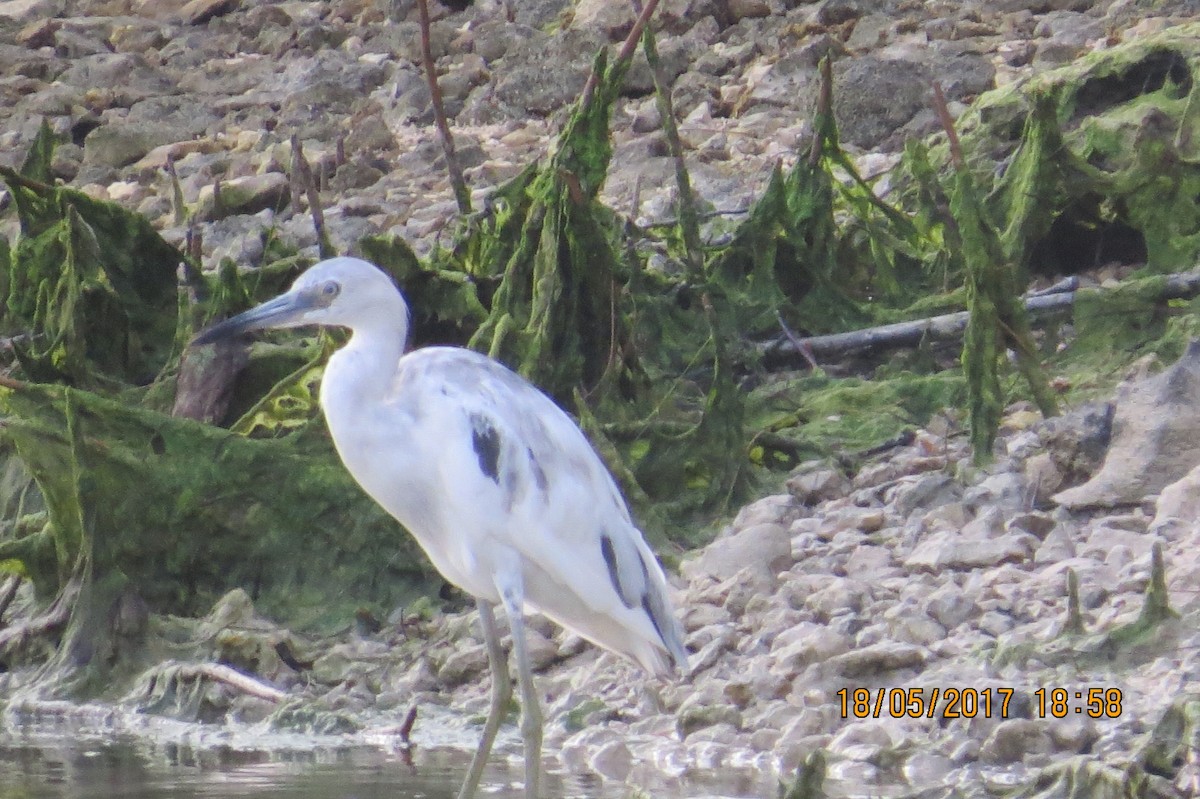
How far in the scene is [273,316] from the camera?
6410 millimetres

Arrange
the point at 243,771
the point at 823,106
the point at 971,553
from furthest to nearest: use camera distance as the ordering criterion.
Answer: the point at 823,106
the point at 971,553
the point at 243,771

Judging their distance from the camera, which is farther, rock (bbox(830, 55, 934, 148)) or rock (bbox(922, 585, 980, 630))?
rock (bbox(830, 55, 934, 148))

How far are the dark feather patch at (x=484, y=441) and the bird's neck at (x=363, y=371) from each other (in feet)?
1.12

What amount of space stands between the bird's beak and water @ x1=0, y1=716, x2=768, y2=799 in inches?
57.7

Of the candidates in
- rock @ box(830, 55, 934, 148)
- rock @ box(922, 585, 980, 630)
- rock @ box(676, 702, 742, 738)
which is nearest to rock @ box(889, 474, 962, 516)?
rock @ box(922, 585, 980, 630)

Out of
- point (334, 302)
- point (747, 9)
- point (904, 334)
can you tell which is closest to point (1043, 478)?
point (904, 334)

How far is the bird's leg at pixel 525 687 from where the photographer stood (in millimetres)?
6430

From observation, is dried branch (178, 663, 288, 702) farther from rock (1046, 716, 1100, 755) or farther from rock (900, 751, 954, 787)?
rock (1046, 716, 1100, 755)

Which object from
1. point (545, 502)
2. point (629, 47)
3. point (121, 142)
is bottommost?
point (545, 502)

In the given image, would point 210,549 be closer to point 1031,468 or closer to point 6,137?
point 1031,468

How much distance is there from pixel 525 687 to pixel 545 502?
0.63 metres

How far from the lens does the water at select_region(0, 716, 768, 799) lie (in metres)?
6.34

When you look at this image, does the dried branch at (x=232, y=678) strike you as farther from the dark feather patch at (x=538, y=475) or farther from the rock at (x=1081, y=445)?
the rock at (x=1081, y=445)

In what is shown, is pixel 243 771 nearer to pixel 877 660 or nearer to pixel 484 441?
pixel 484 441
